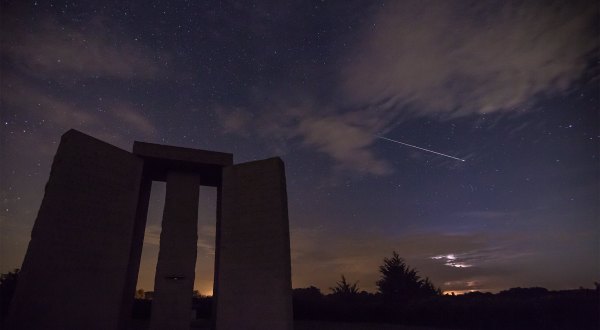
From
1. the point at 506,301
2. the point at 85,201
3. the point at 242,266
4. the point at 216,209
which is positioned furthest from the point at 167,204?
the point at 506,301

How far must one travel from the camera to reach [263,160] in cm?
1780

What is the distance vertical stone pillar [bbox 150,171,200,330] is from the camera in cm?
1636

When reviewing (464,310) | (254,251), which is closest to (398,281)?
(464,310)

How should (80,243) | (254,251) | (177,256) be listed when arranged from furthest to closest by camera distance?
(177,256)
(254,251)
(80,243)

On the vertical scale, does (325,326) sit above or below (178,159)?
below

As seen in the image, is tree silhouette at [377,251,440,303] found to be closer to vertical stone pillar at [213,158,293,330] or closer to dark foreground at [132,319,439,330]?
dark foreground at [132,319,439,330]

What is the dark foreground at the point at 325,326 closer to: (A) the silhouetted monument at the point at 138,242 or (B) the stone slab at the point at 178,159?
(A) the silhouetted monument at the point at 138,242

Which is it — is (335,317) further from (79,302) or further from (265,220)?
(79,302)

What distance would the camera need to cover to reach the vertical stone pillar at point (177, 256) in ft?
53.7

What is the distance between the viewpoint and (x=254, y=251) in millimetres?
16000

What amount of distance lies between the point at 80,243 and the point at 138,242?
4.46 metres

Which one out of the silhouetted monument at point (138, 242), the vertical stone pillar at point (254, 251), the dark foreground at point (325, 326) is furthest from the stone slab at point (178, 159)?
the dark foreground at point (325, 326)

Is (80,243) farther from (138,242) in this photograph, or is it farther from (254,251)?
(254,251)

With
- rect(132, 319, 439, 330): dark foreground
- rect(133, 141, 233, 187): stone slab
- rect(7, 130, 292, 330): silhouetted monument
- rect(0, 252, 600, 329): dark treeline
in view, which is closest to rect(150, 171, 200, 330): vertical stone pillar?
rect(7, 130, 292, 330): silhouetted monument
